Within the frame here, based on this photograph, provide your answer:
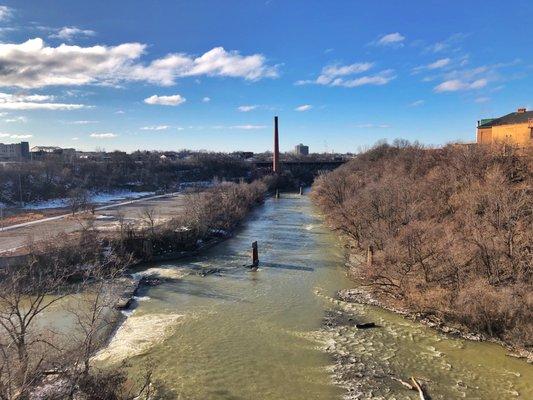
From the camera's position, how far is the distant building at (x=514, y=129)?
37094 millimetres

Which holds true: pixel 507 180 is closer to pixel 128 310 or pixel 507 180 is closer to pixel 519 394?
pixel 519 394

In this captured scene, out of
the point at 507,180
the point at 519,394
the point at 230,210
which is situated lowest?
the point at 519,394

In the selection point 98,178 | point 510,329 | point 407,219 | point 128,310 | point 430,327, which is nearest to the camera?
point 510,329

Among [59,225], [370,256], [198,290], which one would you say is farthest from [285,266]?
[59,225]

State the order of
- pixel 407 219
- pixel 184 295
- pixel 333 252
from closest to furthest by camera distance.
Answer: pixel 184 295
pixel 407 219
pixel 333 252

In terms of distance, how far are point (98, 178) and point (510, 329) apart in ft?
252

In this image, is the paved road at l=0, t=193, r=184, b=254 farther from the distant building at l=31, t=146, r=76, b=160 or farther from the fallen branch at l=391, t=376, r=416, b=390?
the distant building at l=31, t=146, r=76, b=160

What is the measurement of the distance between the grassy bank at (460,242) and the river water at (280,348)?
1.51m

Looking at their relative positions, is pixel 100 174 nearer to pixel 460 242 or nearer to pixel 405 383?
pixel 460 242

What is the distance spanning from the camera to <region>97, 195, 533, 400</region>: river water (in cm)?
1427

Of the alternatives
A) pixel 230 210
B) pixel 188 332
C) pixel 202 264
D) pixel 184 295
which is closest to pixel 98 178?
pixel 230 210

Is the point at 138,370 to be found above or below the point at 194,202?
below

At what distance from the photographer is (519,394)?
13.7 metres

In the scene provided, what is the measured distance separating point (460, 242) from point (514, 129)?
77.8 feet
